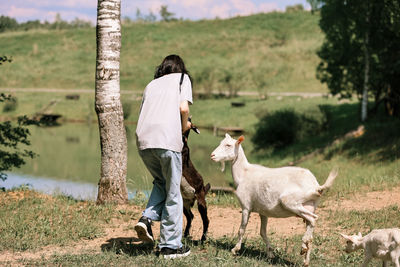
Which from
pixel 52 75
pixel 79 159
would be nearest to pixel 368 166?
pixel 79 159

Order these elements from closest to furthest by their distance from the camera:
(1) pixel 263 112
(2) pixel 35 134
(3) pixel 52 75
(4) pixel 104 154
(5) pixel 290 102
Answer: (4) pixel 104 154 → (1) pixel 263 112 → (2) pixel 35 134 → (5) pixel 290 102 → (3) pixel 52 75

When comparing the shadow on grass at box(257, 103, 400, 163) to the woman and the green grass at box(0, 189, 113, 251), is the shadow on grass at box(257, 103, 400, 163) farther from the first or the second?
the woman

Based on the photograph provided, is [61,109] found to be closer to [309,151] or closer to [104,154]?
[309,151]

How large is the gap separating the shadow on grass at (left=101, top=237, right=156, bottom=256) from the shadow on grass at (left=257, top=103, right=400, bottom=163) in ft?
39.2

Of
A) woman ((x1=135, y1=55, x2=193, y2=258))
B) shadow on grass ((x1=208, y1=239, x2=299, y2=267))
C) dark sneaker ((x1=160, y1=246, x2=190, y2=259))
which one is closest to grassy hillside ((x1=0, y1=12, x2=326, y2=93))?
shadow on grass ((x1=208, y1=239, x2=299, y2=267))

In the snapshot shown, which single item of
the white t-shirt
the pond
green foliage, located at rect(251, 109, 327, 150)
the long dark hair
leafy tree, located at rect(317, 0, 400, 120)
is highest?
leafy tree, located at rect(317, 0, 400, 120)

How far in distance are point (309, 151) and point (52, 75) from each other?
39840 millimetres

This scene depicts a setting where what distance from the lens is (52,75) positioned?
55.5 metres

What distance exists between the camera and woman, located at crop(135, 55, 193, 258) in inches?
231

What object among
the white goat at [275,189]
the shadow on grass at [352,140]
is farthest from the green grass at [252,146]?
the white goat at [275,189]

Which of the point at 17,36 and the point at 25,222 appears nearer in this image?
the point at 25,222

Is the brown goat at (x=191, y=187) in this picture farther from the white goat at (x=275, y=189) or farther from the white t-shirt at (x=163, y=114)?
the white t-shirt at (x=163, y=114)

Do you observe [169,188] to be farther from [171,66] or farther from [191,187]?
[171,66]

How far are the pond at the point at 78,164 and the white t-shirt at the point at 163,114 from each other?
5.91 metres
